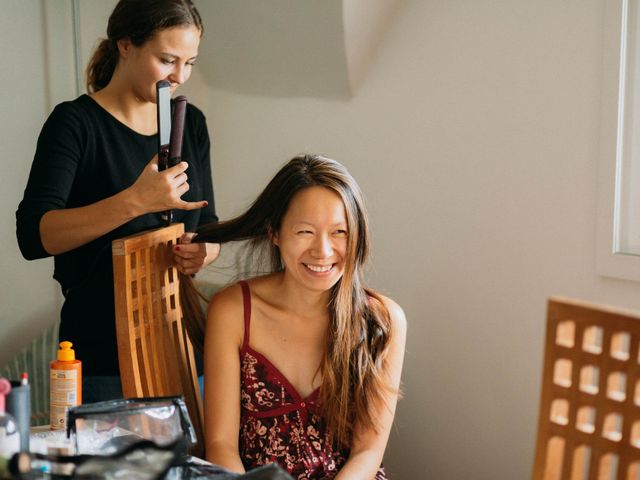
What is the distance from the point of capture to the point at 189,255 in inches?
64.7

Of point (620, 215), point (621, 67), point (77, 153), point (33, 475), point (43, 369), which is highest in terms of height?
point (621, 67)

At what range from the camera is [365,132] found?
247cm

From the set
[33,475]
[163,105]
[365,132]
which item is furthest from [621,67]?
[33,475]

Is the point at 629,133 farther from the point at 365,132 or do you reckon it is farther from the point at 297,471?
the point at 297,471

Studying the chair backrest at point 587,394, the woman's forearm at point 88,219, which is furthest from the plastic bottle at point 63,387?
the chair backrest at point 587,394

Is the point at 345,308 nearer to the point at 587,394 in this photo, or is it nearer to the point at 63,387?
the point at 63,387

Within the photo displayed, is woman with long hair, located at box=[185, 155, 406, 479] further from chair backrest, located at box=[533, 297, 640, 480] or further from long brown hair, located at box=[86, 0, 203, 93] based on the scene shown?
chair backrest, located at box=[533, 297, 640, 480]

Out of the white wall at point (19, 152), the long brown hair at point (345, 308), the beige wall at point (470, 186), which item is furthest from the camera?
the white wall at point (19, 152)

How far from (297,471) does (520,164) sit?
96 cm

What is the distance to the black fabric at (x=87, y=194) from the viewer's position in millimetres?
1610

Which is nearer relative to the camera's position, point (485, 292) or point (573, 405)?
point (573, 405)

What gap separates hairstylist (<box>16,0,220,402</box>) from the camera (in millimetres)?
1558

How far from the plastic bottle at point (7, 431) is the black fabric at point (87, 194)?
1.73ft

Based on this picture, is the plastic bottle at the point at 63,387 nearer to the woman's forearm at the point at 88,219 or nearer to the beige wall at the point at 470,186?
the woman's forearm at the point at 88,219
